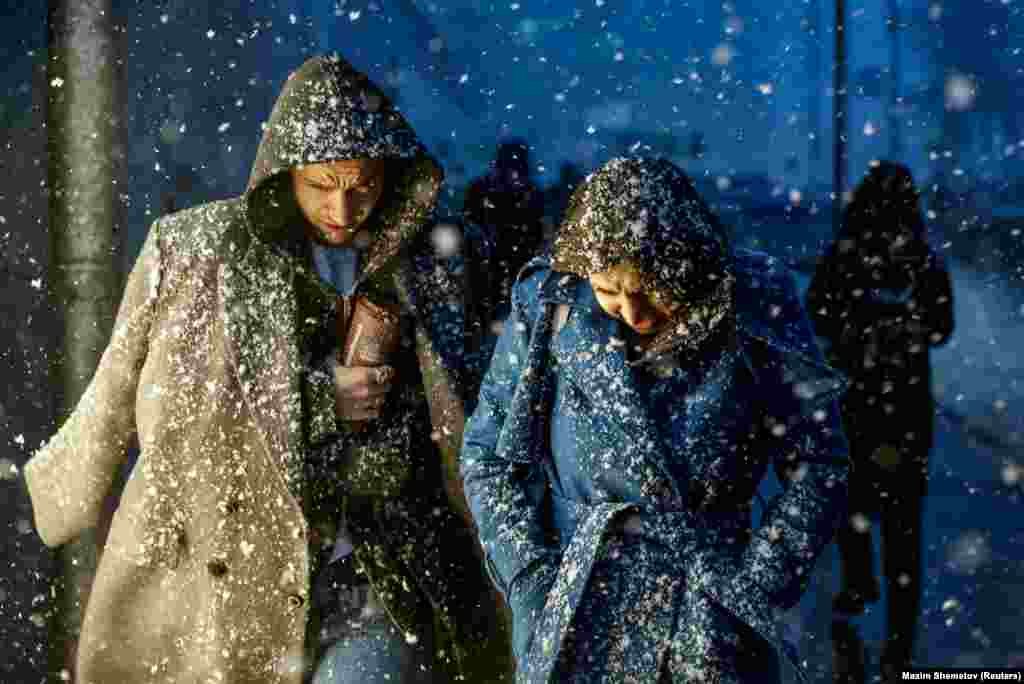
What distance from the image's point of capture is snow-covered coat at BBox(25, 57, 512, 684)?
3.09 meters

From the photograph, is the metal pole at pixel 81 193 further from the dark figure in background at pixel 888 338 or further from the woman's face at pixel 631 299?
the dark figure in background at pixel 888 338

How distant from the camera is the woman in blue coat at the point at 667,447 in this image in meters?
2.45

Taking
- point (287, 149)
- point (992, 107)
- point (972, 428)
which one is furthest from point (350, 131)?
point (972, 428)

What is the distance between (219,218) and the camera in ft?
10.6

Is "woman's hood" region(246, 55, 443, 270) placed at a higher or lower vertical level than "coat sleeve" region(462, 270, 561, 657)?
higher

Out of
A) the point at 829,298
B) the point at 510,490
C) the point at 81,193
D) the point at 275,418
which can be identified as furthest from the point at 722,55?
the point at 510,490

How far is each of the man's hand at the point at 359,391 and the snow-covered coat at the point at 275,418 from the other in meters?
0.03

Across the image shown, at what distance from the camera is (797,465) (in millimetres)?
2590

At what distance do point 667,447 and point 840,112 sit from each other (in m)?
3.11

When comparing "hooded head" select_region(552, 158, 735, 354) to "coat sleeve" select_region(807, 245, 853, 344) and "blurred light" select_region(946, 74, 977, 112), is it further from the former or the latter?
"blurred light" select_region(946, 74, 977, 112)

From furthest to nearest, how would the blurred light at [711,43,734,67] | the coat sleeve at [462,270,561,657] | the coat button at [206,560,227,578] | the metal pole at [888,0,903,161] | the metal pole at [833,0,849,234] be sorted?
the metal pole at [888,0,903,161], the blurred light at [711,43,734,67], the metal pole at [833,0,849,234], the coat button at [206,560,227,578], the coat sleeve at [462,270,561,657]

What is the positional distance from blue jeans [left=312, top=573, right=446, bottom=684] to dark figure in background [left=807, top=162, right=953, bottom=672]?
2084mm

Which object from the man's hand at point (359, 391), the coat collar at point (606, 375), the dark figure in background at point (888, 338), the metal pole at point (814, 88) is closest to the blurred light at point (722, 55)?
the metal pole at point (814, 88)

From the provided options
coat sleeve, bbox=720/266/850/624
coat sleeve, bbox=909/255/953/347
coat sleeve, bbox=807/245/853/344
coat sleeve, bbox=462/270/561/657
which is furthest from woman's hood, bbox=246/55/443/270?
coat sleeve, bbox=909/255/953/347
